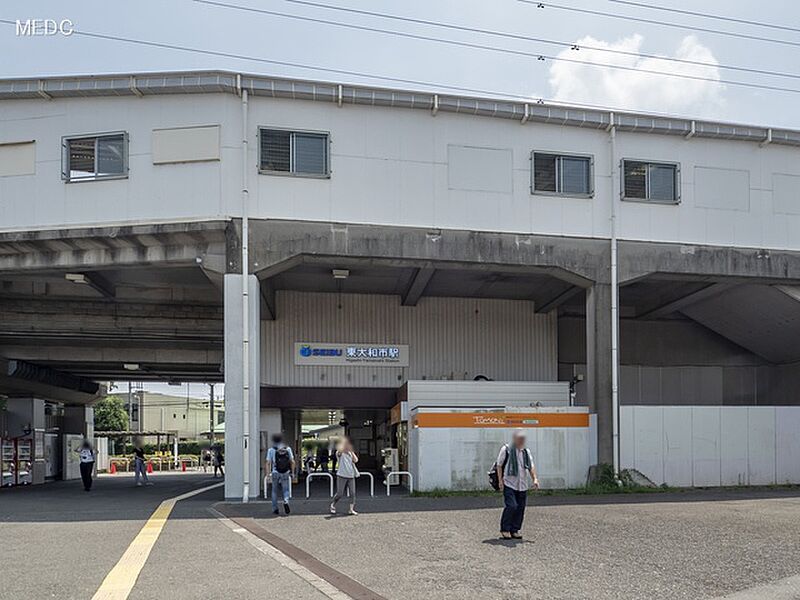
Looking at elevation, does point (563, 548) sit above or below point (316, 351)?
below

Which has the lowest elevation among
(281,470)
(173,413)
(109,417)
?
(173,413)

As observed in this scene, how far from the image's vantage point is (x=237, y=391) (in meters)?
19.3

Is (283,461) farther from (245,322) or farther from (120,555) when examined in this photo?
(120,555)

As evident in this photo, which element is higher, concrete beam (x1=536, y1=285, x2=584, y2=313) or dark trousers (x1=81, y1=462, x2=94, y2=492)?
concrete beam (x1=536, y1=285, x2=584, y2=313)

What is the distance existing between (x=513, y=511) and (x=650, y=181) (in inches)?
517

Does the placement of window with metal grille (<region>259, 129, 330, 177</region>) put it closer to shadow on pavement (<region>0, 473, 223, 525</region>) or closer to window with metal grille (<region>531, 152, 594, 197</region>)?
window with metal grille (<region>531, 152, 594, 197</region>)

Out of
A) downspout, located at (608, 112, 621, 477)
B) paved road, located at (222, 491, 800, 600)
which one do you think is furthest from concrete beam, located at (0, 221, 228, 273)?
downspout, located at (608, 112, 621, 477)

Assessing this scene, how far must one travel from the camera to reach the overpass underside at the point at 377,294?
789 inches

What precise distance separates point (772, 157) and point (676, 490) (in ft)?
30.2

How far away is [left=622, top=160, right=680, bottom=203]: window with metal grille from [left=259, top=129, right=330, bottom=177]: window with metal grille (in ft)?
25.1

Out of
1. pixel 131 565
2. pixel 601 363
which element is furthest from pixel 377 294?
pixel 131 565

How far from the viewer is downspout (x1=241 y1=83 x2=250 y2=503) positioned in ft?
62.6

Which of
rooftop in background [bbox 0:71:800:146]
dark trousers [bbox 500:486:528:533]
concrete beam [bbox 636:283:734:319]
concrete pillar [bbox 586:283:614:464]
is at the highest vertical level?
rooftop in background [bbox 0:71:800:146]

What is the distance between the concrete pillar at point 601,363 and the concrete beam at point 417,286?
4146mm
